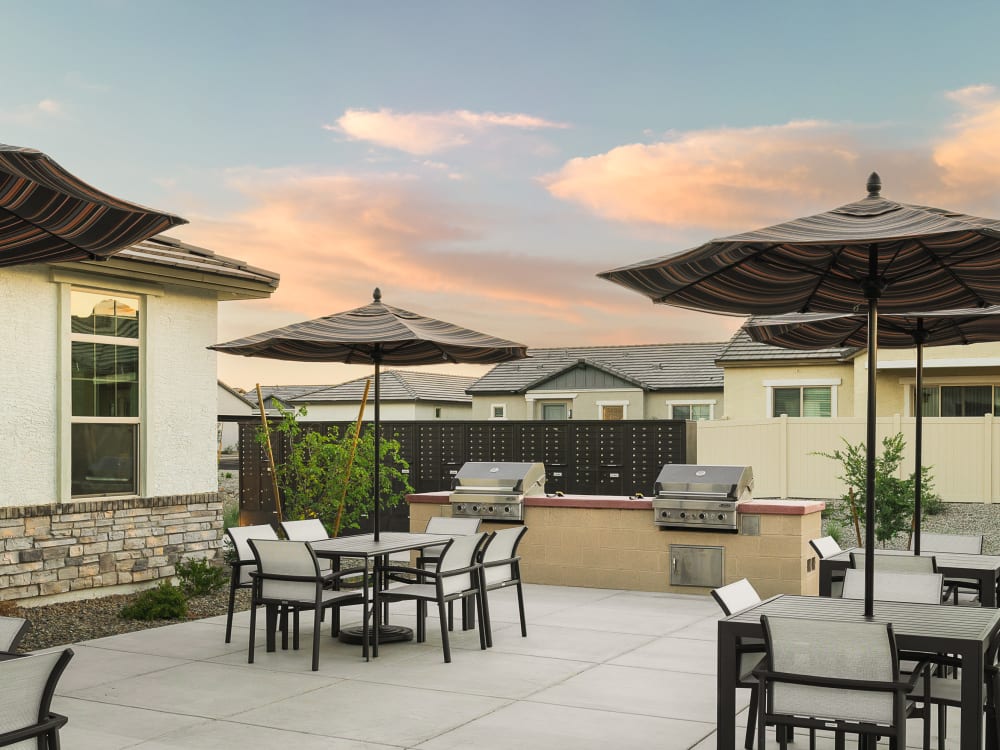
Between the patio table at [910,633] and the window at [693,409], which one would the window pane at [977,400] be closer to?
the window at [693,409]

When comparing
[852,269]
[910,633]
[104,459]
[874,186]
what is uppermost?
[874,186]

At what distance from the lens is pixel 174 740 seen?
5289mm

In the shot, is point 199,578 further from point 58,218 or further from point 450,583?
point 58,218

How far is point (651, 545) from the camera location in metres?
10.7

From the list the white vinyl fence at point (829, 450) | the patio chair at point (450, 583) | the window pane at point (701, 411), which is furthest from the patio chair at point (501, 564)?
the window pane at point (701, 411)

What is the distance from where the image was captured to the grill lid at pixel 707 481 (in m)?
10.2

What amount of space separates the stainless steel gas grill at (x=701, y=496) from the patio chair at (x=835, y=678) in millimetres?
6001

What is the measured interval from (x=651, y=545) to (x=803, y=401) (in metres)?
14.8

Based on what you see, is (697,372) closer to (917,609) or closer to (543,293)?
(543,293)

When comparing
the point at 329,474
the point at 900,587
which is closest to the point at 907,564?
the point at 900,587

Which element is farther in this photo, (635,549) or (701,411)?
(701,411)

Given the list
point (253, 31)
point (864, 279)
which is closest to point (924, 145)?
point (253, 31)

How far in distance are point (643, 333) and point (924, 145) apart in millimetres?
14091

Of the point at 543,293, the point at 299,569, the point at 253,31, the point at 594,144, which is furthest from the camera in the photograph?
the point at 543,293
